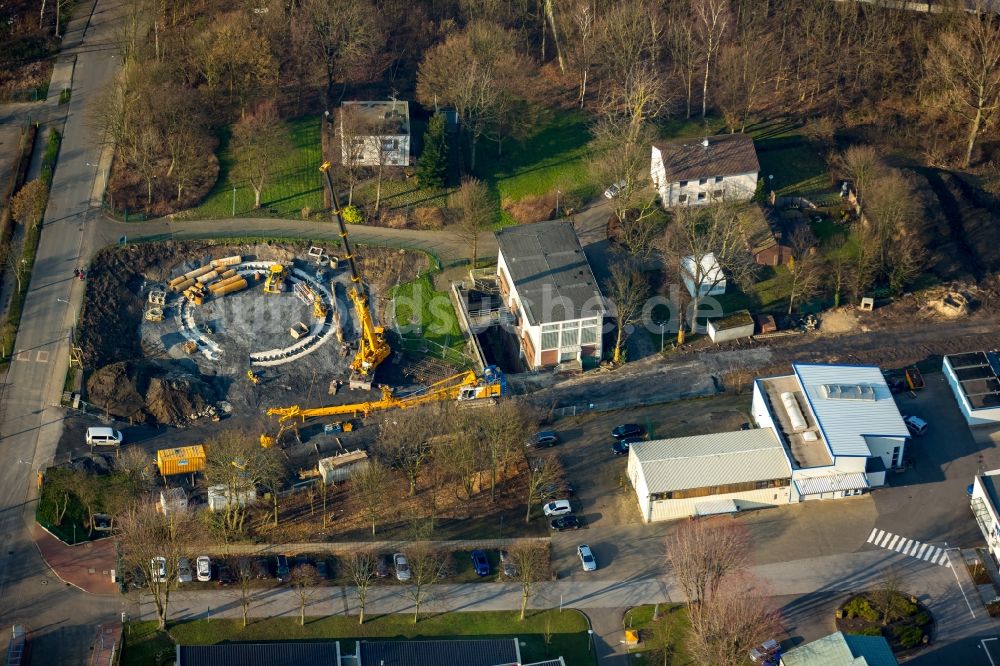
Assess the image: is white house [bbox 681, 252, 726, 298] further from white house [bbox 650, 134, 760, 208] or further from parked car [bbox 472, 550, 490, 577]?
parked car [bbox 472, 550, 490, 577]

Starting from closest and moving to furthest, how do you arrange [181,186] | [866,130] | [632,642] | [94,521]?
[632,642], [94,521], [181,186], [866,130]

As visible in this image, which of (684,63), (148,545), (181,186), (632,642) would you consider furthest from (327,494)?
(684,63)

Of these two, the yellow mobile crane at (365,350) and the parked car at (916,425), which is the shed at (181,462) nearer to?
the yellow mobile crane at (365,350)

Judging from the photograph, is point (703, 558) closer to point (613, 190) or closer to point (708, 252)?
point (708, 252)

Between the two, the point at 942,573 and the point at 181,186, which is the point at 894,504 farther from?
the point at 181,186

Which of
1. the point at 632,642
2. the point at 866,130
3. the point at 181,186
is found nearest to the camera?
the point at 632,642

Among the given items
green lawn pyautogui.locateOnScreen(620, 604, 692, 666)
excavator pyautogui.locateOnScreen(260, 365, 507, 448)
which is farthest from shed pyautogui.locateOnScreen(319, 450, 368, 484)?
green lawn pyautogui.locateOnScreen(620, 604, 692, 666)

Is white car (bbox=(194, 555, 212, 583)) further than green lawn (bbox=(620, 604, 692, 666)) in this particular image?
Yes
